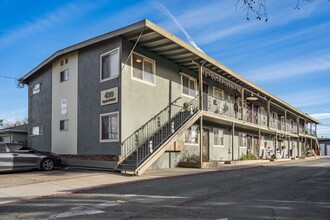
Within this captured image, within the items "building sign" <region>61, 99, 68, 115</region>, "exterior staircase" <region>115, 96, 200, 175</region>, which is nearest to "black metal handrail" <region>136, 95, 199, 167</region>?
"exterior staircase" <region>115, 96, 200, 175</region>

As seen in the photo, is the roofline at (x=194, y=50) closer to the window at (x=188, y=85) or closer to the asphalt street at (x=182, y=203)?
the window at (x=188, y=85)

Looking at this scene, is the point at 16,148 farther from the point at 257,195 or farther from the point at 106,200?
the point at 257,195

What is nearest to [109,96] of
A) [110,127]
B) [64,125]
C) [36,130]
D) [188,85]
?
[110,127]

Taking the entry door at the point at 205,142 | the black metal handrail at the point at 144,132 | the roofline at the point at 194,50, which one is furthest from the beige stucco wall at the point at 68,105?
the entry door at the point at 205,142

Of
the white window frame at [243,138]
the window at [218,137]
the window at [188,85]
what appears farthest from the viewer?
the white window frame at [243,138]

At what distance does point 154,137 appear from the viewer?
54.9 ft

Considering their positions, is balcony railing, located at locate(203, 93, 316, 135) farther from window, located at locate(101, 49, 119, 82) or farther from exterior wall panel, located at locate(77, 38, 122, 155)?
exterior wall panel, located at locate(77, 38, 122, 155)

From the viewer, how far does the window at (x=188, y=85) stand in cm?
1997

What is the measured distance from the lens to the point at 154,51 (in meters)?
17.3

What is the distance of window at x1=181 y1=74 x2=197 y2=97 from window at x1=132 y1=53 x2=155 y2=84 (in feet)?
10.5

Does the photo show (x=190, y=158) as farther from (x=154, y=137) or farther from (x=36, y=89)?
(x=36, y=89)

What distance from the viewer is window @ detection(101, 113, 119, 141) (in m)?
15.2

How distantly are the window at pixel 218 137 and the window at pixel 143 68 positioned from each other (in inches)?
306

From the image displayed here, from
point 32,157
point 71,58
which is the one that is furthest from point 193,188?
point 71,58
